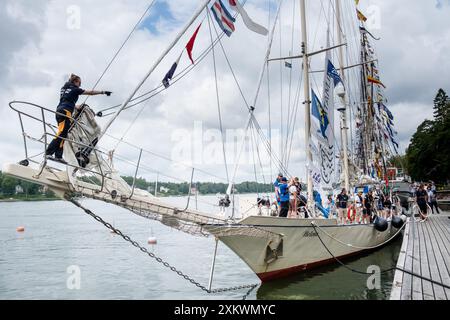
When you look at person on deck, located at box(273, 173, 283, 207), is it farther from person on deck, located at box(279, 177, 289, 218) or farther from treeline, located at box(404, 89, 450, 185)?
treeline, located at box(404, 89, 450, 185)

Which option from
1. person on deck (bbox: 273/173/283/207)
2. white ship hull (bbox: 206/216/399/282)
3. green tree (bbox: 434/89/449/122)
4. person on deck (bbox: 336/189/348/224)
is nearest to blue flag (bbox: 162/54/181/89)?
white ship hull (bbox: 206/216/399/282)

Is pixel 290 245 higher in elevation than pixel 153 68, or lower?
lower

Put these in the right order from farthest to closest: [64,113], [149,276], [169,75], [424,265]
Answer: [149,276], [424,265], [169,75], [64,113]

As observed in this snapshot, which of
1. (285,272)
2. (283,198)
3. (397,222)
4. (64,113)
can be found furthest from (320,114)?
(64,113)

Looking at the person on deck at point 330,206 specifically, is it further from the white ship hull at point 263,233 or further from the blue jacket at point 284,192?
the blue jacket at point 284,192

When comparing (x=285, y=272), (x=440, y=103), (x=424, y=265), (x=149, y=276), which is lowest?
(x=149, y=276)

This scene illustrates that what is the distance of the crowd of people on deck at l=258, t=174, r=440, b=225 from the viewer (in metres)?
13.3

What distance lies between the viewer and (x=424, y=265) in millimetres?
10633

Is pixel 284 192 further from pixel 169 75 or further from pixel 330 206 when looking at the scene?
pixel 169 75

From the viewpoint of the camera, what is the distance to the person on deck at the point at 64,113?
8.14 m

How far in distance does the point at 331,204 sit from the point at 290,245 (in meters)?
5.39

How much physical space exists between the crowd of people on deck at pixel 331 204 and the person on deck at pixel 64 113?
665 centimetres
